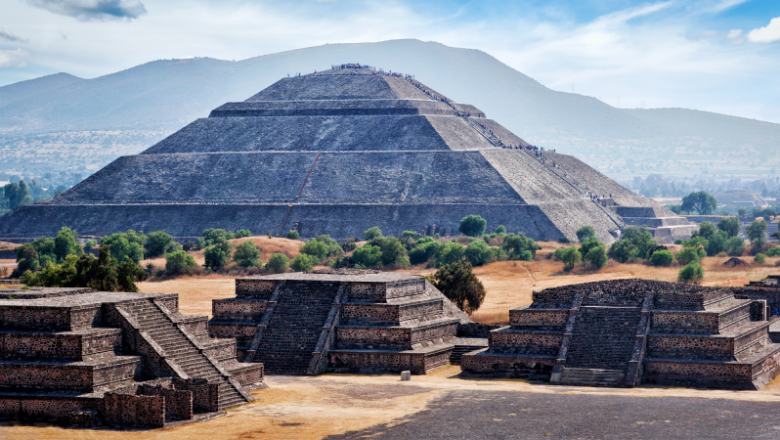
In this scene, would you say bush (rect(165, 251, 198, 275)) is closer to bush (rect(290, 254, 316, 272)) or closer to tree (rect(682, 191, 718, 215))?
bush (rect(290, 254, 316, 272))

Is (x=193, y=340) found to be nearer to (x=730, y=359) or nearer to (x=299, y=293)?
(x=299, y=293)

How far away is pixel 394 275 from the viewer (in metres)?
45.4

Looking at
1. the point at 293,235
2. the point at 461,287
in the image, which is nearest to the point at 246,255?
the point at 293,235

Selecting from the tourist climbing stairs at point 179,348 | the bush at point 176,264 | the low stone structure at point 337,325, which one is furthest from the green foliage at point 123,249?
the tourist climbing stairs at point 179,348

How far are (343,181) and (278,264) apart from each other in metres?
42.3

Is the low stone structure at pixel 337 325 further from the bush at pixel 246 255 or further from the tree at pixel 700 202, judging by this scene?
the tree at pixel 700 202

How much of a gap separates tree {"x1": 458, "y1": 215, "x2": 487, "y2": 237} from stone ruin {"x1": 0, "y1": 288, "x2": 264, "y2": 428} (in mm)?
72840

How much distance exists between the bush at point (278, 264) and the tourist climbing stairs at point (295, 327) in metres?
37.7

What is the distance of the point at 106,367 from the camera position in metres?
31.0

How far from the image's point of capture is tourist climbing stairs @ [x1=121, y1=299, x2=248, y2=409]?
33.3m

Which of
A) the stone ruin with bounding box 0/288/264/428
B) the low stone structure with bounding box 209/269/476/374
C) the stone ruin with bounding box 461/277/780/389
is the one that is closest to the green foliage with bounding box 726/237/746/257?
the stone ruin with bounding box 461/277/780/389

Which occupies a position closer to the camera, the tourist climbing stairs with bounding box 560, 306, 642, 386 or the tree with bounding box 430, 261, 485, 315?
the tourist climbing stairs with bounding box 560, 306, 642, 386

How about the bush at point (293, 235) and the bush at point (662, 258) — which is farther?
the bush at point (293, 235)

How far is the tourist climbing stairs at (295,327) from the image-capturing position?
132ft
